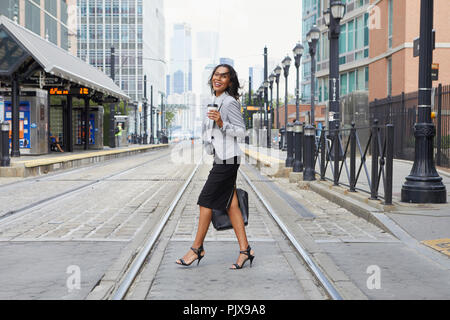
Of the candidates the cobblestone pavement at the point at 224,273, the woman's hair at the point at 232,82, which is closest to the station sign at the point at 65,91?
the cobblestone pavement at the point at 224,273

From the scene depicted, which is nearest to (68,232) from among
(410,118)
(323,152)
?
(323,152)

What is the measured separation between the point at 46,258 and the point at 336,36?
37.4 feet

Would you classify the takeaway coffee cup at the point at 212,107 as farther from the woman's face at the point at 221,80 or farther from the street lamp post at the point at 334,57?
the street lamp post at the point at 334,57

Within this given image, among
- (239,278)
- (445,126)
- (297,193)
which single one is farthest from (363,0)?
(239,278)

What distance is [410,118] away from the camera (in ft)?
62.5

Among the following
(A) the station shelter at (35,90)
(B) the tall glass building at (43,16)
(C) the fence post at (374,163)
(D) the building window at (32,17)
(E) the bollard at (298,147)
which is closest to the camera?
(C) the fence post at (374,163)

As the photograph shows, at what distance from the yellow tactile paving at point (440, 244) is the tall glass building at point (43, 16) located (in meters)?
48.0

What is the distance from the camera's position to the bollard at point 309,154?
1346cm

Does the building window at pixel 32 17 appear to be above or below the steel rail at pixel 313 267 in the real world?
above

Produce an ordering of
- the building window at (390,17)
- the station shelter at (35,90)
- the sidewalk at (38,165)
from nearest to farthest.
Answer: the sidewalk at (38,165), the station shelter at (35,90), the building window at (390,17)

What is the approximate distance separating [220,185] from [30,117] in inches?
767

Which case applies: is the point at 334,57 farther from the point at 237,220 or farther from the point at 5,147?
the point at 237,220

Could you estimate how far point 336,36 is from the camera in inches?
601

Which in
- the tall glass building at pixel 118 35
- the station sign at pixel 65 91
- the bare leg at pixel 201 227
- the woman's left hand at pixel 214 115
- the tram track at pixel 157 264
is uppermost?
the tall glass building at pixel 118 35
